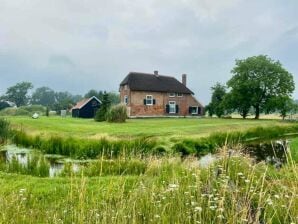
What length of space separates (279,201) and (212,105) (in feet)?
179

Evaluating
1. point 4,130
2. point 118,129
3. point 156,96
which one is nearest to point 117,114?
point 118,129

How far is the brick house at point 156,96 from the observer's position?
52.7 m

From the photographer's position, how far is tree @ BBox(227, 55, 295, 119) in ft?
170

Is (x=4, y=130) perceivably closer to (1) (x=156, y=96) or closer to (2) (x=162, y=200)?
(2) (x=162, y=200)

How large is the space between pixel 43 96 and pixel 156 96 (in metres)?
112

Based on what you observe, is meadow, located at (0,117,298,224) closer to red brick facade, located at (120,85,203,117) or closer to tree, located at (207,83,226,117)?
red brick facade, located at (120,85,203,117)

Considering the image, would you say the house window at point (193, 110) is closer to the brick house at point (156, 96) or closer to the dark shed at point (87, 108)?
the brick house at point (156, 96)

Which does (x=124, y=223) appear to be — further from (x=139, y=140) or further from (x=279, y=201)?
(x=139, y=140)

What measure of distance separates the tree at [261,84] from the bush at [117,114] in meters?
21.5

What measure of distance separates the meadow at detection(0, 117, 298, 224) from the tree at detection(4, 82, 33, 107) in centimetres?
9497

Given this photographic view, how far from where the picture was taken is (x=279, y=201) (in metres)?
5.71

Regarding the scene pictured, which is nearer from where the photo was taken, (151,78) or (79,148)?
(79,148)

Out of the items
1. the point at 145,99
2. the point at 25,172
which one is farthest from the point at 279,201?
the point at 145,99

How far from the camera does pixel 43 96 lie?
156375mm
